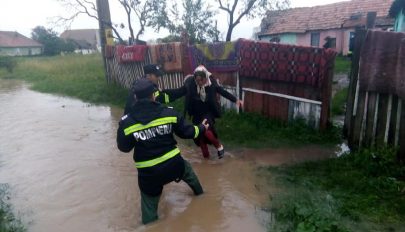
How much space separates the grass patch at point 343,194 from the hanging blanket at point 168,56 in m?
4.87

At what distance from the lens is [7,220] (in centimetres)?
419

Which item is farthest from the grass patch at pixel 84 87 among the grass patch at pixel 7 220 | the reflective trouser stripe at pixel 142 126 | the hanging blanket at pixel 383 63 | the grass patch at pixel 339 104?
the reflective trouser stripe at pixel 142 126

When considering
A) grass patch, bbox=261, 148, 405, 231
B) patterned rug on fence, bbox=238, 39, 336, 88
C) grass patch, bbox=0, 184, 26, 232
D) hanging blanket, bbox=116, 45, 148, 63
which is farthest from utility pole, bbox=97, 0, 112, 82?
grass patch, bbox=261, 148, 405, 231

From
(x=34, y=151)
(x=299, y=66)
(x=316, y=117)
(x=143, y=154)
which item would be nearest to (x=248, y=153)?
(x=316, y=117)

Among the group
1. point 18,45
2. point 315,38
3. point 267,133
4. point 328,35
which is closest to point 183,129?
point 267,133

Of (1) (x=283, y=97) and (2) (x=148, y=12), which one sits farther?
(2) (x=148, y=12)

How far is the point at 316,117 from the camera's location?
21.8 ft

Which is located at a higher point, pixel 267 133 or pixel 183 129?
pixel 183 129

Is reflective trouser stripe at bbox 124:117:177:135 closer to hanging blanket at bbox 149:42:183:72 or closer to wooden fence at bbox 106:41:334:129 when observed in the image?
wooden fence at bbox 106:41:334:129

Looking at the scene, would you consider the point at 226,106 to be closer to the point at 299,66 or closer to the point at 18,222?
the point at 299,66

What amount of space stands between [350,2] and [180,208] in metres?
29.1

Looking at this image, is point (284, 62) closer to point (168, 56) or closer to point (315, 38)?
point (168, 56)

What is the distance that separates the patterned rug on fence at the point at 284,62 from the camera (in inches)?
251

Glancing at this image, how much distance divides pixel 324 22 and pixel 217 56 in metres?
23.1
